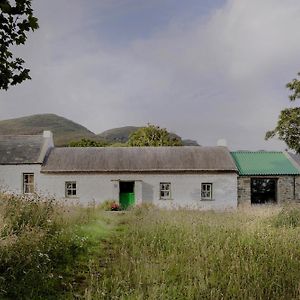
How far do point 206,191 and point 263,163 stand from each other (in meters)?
5.44

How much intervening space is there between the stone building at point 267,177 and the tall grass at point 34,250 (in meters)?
20.2

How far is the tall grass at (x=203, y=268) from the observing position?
262 inches

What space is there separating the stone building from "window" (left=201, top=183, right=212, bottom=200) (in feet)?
6.99

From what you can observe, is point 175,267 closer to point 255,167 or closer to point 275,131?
point 275,131

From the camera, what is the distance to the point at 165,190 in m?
29.3

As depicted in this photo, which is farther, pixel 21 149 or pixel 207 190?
pixel 21 149

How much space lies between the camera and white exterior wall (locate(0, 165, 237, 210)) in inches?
1147

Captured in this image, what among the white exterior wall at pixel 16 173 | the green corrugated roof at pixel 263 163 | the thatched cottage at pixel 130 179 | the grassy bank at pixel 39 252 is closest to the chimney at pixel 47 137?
the thatched cottage at pixel 130 179

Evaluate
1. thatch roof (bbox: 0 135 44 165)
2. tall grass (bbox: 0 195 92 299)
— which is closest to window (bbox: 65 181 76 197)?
thatch roof (bbox: 0 135 44 165)

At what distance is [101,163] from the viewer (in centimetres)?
3011

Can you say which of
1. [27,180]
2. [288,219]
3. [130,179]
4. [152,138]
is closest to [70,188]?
[27,180]

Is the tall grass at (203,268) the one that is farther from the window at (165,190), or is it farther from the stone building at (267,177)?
the stone building at (267,177)

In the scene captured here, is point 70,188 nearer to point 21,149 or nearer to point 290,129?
point 21,149

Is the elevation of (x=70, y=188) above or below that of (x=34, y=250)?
above
